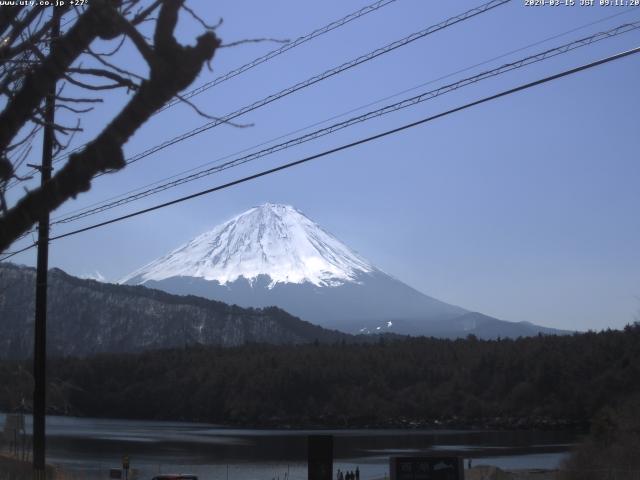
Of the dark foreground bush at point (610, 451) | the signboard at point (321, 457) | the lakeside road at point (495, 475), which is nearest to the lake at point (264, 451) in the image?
the lakeside road at point (495, 475)

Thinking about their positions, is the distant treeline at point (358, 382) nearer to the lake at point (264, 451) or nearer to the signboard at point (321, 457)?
the lake at point (264, 451)

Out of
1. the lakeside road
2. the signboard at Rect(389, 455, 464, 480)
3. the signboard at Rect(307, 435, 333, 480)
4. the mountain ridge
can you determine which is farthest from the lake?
the mountain ridge

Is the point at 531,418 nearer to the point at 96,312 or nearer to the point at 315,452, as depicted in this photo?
the point at 315,452

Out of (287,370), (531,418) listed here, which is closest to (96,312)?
(287,370)

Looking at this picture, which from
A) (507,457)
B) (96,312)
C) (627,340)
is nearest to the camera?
(507,457)

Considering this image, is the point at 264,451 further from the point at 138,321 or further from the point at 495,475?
the point at 138,321

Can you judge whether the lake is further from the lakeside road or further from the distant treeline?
the distant treeline
